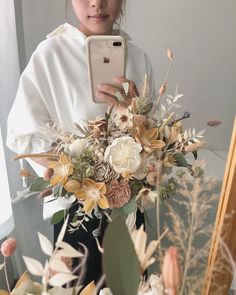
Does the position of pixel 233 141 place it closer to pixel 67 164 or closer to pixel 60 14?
pixel 67 164

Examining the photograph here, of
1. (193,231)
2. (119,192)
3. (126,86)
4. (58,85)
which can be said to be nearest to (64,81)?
(58,85)

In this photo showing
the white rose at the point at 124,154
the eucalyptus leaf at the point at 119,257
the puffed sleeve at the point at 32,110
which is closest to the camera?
the eucalyptus leaf at the point at 119,257

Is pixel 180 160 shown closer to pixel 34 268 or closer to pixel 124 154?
pixel 124 154

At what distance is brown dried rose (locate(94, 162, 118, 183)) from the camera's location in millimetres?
562

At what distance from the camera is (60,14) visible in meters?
0.65

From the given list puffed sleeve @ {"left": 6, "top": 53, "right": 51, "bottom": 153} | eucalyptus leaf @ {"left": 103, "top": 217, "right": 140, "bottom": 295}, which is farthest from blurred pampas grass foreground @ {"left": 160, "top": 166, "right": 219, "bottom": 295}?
puffed sleeve @ {"left": 6, "top": 53, "right": 51, "bottom": 153}

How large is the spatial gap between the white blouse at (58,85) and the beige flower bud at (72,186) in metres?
0.12

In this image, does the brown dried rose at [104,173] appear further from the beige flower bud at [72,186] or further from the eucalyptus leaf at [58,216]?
the eucalyptus leaf at [58,216]

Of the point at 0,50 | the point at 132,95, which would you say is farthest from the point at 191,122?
the point at 0,50

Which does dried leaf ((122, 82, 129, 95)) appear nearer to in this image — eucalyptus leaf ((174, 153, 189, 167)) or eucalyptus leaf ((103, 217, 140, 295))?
eucalyptus leaf ((174, 153, 189, 167))

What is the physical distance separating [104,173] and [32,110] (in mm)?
196

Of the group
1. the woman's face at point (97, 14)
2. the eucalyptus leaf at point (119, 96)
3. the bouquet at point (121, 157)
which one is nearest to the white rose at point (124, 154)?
the bouquet at point (121, 157)

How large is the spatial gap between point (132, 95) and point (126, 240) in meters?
0.36

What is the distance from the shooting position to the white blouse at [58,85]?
2.10ft
